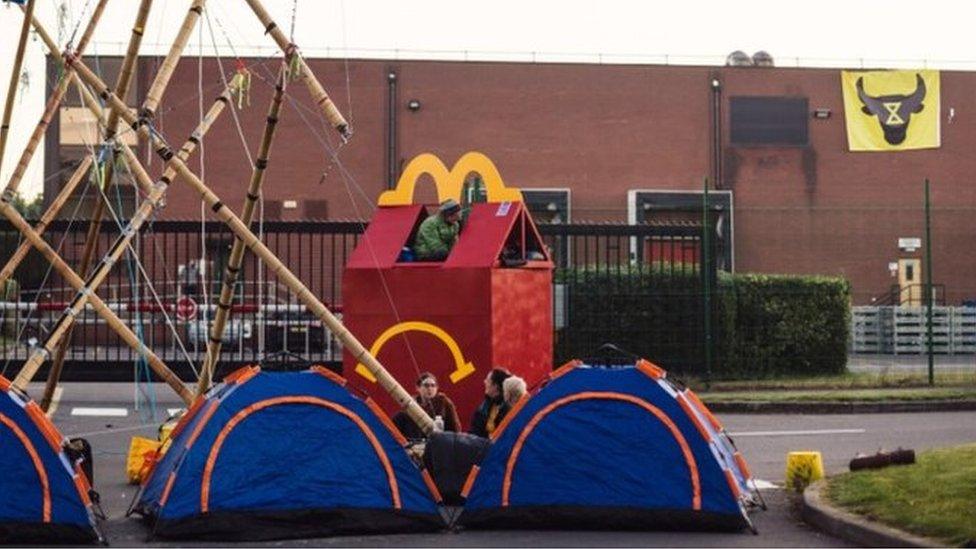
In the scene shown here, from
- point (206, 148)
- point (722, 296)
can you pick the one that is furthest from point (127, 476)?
point (206, 148)

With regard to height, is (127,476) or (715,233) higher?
(715,233)

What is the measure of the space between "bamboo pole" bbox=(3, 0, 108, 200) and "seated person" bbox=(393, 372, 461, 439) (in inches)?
156

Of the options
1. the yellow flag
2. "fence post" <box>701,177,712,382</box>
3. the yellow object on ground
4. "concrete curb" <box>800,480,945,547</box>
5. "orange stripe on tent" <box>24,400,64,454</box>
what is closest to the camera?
"concrete curb" <box>800,480,945,547</box>

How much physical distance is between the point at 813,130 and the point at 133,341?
3902 cm

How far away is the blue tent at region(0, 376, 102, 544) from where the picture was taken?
37.1 feet

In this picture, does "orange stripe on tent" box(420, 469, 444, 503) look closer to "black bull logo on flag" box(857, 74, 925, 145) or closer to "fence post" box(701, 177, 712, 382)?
"fence post" box(701, 177, 712, 382)

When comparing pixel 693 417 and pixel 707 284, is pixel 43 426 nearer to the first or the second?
pixel 693 417

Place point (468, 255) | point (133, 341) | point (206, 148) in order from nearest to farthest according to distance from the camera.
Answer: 1. point (133, 341)
2. point (468, 255)
3. point (206, 148)

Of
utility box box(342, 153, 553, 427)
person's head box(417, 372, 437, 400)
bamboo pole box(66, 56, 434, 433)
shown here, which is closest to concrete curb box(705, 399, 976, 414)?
utility box box(342, 153, 553, 427)

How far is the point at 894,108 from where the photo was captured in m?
51.0

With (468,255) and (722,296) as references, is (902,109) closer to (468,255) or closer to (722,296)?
(722,296)

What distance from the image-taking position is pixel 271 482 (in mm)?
11711

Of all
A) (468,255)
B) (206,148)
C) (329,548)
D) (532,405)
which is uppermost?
(206,148)

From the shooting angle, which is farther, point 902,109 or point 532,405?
point 902,109
